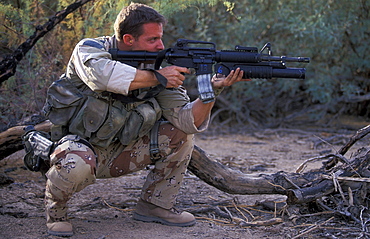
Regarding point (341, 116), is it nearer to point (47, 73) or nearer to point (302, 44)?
point (302, 44)

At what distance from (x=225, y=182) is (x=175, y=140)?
54cm

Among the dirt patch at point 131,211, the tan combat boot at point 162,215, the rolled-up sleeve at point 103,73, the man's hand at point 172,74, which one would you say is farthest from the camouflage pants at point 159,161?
the rolled-up sleeve at point 103,73

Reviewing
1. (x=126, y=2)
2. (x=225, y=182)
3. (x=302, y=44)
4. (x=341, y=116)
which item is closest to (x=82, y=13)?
(x=126, y=2)

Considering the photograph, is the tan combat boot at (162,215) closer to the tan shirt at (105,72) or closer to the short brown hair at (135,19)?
the tan shirt at (105,72)

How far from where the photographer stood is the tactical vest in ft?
8.99

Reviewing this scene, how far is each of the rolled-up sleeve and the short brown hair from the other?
26cm

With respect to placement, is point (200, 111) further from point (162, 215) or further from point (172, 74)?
point (162, 215)

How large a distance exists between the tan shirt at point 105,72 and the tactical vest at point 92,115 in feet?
0.43

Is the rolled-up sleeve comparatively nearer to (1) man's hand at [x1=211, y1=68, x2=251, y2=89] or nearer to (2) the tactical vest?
(2) the tactical vest

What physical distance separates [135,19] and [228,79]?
2.21ft

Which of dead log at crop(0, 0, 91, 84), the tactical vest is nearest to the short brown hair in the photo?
the tactical vest

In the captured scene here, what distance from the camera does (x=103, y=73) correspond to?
8.35ft

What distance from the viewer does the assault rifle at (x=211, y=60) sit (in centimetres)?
271

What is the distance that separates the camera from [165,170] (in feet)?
9.55
